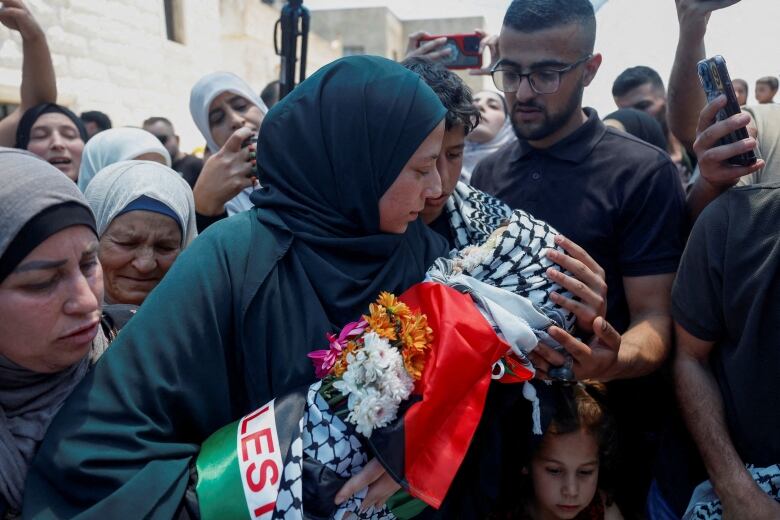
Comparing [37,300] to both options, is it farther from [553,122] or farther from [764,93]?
[764,93]

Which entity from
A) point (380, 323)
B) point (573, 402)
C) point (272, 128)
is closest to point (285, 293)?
point (380, 323)

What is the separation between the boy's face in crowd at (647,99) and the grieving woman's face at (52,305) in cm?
439

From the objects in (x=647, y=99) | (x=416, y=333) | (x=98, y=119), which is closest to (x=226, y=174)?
(x=416, y=333)

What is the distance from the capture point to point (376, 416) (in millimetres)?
1376

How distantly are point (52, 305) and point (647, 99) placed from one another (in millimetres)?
4583

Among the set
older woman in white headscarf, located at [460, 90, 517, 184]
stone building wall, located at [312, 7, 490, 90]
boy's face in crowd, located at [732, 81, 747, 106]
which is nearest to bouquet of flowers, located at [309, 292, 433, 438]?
older woman in white headscarf, located at [460, 90, 517, 184]

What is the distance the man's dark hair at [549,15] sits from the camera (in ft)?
8.02

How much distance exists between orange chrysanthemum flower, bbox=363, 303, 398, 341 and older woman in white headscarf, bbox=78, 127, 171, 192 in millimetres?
2444

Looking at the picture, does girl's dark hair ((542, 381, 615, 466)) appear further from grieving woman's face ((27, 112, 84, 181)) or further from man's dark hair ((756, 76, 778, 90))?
man's dark hair ((756, 76, 778, 90))

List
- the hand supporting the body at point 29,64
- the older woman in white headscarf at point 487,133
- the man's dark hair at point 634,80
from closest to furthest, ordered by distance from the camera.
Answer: the hand supporting the body at point 29,64 < the older woman in white headscarf at point 487,133 < the man's dark hair at point 634,80

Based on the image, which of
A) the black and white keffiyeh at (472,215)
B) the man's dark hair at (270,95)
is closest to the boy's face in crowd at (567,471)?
the black and white keffiyeh at (472,215)

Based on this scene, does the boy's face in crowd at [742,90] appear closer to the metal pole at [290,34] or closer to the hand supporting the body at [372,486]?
the metal pole at [290,34]

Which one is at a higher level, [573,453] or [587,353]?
[587,353]

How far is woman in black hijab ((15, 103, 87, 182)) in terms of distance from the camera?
139 inches
